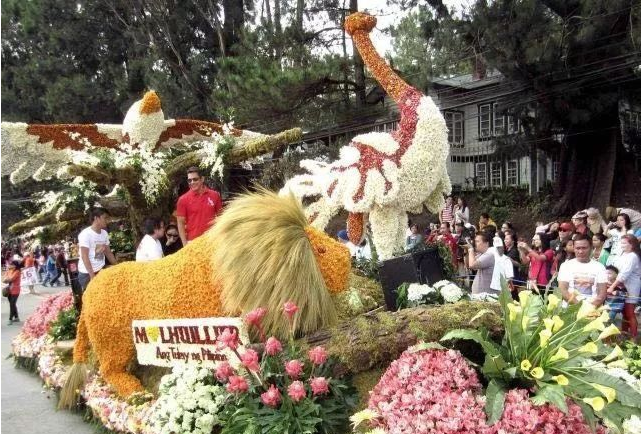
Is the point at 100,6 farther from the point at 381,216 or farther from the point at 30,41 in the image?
the point at 381,216

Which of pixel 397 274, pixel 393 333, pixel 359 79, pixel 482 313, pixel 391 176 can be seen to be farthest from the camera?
pixel 359 79

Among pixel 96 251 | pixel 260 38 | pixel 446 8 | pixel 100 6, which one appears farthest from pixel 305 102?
pixel 100 6

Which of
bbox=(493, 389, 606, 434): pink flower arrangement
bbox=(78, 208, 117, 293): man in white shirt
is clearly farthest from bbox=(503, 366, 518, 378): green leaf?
bbox=(78, 208, 117, 293): man in white shirt

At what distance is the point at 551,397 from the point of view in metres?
2.75

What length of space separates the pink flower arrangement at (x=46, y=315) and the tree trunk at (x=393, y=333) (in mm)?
5037

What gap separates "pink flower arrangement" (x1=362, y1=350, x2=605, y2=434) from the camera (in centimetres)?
273

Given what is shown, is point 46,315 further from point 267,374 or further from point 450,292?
point 450,292

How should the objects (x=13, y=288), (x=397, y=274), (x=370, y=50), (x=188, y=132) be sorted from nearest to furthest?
(x=397, y=274)
(x=370, y=50)
(x=188, y=132)
(x=13, y=288)

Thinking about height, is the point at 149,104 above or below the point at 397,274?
above

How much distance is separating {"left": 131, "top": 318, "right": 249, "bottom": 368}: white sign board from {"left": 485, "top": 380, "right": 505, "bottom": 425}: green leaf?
1602 millimetres

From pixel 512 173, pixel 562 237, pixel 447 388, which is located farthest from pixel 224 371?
pixel 512 173

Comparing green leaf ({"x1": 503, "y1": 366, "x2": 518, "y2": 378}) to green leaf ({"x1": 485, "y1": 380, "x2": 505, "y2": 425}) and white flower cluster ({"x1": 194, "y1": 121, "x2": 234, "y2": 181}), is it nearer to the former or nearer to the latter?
green leaf ({"x1": 485, "y1": 380, "x2": 505, "y2": 425})

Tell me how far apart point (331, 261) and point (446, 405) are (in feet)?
4.98

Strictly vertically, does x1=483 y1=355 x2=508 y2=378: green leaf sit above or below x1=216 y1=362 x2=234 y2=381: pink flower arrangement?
above
